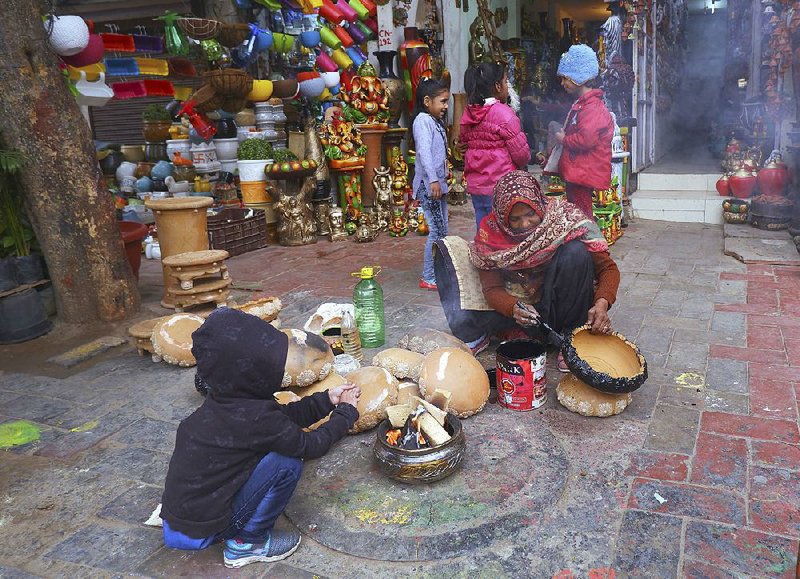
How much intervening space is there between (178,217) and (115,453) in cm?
297

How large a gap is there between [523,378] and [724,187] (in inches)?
244

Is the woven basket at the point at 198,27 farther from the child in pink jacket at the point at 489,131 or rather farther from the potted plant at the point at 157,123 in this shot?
the child in pink jacket at the point at 489,131

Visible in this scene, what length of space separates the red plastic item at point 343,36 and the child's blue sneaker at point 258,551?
816 cm

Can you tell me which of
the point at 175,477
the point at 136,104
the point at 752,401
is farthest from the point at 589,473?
the point at 136,104

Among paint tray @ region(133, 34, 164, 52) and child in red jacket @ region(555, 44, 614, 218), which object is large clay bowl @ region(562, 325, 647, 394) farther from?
paint tray @ region(133, 34, 164, 52)

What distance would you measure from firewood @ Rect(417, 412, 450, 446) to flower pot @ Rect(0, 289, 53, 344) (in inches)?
146

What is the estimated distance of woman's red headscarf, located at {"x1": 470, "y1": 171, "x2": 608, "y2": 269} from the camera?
12.0ft

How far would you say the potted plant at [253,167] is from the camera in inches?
312

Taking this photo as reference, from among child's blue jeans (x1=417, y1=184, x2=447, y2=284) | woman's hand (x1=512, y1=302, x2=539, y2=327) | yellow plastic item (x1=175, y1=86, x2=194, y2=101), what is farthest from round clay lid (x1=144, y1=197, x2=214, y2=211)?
yellow plastic item (x1=175, y1=86, x2=194, y2=101)

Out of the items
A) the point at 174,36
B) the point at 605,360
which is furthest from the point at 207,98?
the point at 605,360

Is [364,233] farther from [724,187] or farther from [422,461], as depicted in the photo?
[422,461]

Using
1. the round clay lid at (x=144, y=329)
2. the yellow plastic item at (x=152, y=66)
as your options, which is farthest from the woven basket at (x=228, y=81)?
the round clay lid at (x=144, y=329)

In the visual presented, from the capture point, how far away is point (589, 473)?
9.35 ft

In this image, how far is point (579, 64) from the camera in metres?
5.07
